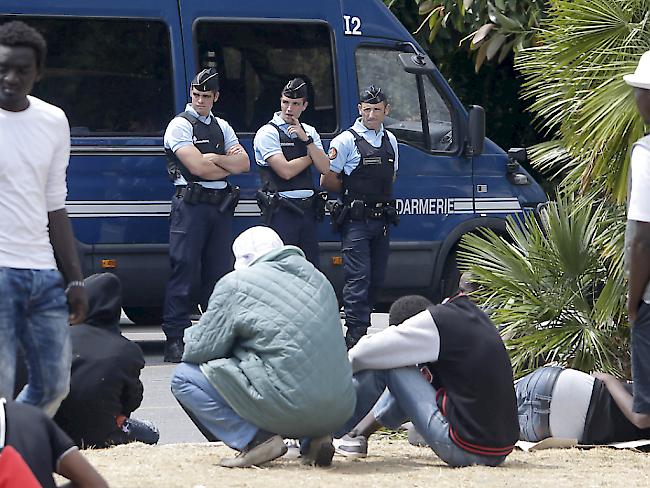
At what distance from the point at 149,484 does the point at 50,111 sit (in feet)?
4.94

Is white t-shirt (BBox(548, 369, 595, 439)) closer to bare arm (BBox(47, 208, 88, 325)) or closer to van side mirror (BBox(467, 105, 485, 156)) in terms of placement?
bare arm (BBox(47, 208, 88, 325))

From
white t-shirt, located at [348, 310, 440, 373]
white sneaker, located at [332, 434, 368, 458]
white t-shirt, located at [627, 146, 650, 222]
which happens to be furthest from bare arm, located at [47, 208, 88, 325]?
white t-shirt, located at [627, 146, 650, 222]

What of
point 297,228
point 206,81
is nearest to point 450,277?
point 297,228

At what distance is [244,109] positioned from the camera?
11.3 metres

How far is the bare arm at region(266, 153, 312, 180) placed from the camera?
10.8m

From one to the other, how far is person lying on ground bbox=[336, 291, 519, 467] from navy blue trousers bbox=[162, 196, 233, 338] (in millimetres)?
4339

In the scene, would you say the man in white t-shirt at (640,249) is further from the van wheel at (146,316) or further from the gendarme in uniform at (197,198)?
the van wheel at (146,316)

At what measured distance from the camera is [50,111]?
5.19m

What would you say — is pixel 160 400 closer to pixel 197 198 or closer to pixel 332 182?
pixel 197 198

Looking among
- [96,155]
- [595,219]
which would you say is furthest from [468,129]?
[595,219]

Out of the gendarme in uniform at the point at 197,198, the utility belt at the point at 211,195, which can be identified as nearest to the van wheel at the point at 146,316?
the gendarme in uniform at the point at 197,198

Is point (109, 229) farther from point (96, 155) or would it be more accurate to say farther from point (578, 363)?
point (578, 363)

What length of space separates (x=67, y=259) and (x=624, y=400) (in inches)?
112

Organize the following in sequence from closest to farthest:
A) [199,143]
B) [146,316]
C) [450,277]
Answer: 1. [199,143]
2. [450,277]
3. [146,316]
